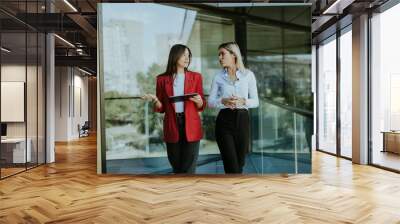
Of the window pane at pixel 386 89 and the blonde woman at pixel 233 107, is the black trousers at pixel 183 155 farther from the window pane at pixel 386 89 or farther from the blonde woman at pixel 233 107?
the window pane at pixel 386 89

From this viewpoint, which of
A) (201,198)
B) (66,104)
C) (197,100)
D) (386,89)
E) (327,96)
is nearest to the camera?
(201,198)

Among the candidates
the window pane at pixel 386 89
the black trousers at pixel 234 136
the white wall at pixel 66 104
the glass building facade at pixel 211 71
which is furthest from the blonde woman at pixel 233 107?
the white wall at pixel 66 104

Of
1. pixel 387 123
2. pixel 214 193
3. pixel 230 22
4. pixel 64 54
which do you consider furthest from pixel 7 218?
pixel 64 54

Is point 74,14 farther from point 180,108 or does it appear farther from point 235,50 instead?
point 235,50

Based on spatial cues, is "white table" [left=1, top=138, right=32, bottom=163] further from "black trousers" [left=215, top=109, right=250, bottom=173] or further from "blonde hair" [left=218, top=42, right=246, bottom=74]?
"blonde hair" [left=218, top=42, right=246, bottom=74]

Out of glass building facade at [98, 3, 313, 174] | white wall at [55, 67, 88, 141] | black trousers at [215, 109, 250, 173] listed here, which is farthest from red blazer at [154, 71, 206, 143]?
white wall at [55, 67, 88, 141]

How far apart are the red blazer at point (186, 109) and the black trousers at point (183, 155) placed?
0.10 m

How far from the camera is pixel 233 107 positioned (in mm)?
6461

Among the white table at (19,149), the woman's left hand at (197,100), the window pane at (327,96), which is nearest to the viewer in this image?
the woman's left hand at (197,100)

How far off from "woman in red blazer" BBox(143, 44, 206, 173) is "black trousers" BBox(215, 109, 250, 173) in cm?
41

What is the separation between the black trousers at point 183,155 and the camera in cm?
651

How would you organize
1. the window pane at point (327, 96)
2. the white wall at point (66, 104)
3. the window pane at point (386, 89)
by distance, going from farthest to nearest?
the white wall at point (66, 104), the window pane at point (327, 96), the window pane at point (386, 89)

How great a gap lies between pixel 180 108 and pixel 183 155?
32.8 inches

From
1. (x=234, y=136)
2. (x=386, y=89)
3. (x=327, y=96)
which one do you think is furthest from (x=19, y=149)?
(x=327, y=96)
